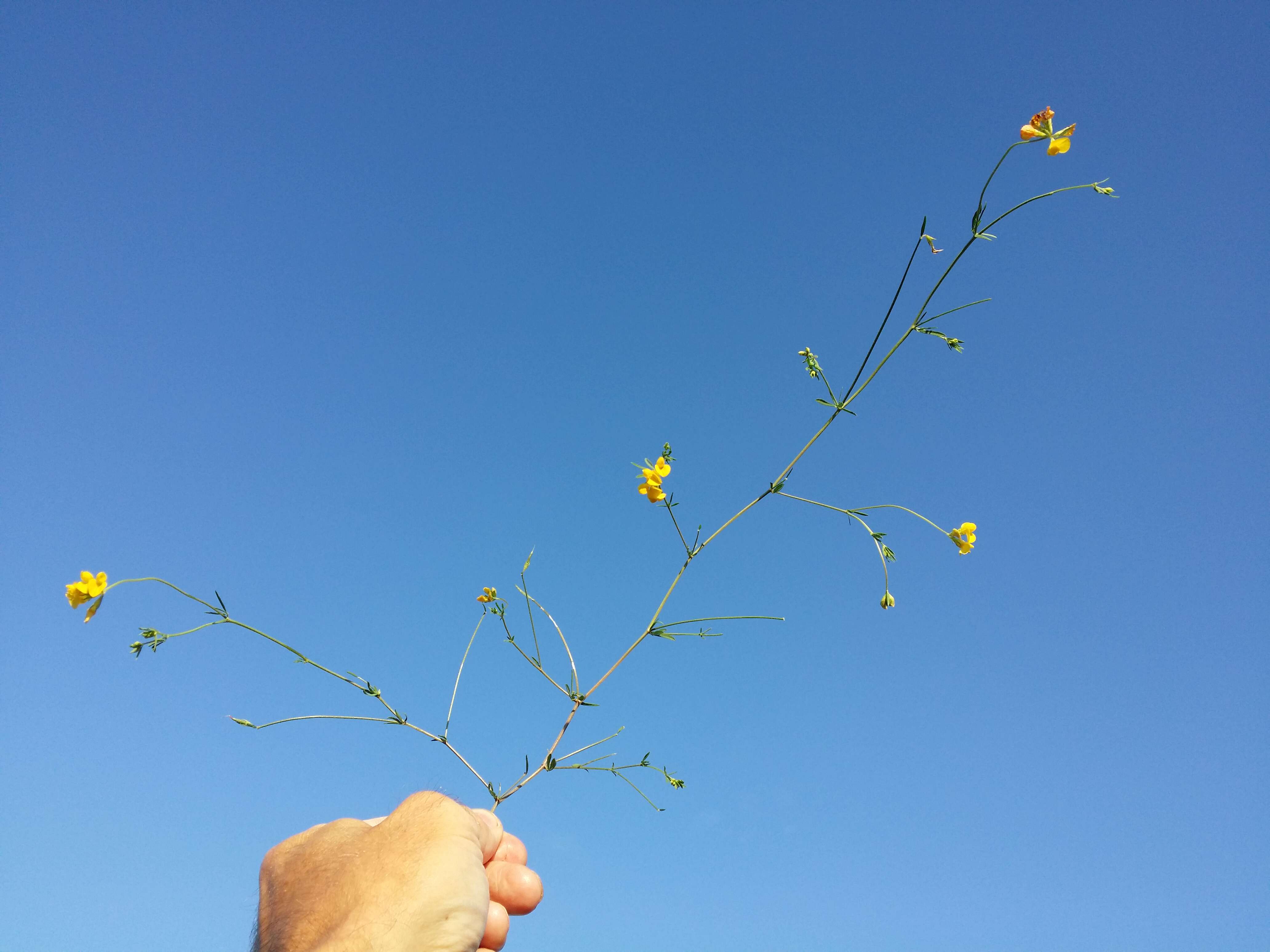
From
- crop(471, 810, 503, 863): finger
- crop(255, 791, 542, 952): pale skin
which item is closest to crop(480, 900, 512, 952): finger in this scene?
crop(255, 791, 542, 952): pale skin

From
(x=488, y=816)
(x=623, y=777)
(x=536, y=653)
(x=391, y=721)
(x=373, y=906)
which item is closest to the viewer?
(x=373, y=906)

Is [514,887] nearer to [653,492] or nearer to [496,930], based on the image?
[496,930]

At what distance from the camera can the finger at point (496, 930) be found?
2.03 m

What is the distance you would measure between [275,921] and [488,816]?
65cm

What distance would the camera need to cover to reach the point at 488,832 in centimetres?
205

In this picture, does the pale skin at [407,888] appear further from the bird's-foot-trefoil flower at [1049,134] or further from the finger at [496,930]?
the bird's-foot-trefoil flower at [1049,134]

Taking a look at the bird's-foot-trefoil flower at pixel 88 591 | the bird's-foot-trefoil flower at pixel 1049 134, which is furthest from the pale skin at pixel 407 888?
the bird's-foot-trefoil flower at pixel 1049 134

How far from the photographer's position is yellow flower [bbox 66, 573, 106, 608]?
216cm

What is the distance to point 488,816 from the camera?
2.08 meters

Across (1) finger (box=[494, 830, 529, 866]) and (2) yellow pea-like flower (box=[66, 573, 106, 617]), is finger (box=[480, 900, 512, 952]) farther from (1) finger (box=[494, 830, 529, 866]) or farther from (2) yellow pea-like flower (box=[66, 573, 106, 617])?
(2) yellow pea-like flower (box=[66, 573, 106, 617])

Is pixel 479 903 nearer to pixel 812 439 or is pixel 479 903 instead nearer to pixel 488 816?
pixel 488 816

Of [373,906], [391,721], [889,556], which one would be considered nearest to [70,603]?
[391,721]

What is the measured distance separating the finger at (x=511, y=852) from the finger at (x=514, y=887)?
0.02 m

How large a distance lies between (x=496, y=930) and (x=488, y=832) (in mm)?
249
